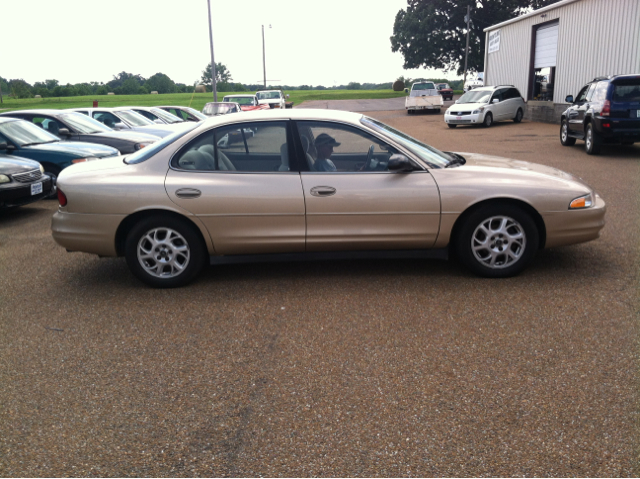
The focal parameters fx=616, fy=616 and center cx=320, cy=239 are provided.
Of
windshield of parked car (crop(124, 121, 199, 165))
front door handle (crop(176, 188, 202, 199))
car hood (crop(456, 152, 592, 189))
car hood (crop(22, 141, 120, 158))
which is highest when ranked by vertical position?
windshield of parked car (crop(124, 121, 199, 165))

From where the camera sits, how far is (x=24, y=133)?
11055mm

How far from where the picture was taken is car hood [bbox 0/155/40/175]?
8930 mm

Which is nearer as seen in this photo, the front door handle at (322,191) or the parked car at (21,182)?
the front door handle at (322,191)

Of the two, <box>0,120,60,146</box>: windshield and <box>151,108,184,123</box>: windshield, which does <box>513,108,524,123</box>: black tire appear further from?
<box>0,120,60,146</box>: windshield

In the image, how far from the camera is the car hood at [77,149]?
10.5 m

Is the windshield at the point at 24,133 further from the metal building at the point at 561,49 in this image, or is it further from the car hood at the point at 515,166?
the metal building at the point at 561,49

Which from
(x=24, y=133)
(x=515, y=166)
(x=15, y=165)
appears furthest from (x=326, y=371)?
(x=24, y=133)

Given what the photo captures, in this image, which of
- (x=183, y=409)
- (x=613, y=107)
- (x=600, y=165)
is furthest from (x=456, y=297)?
(x=613, y=107)

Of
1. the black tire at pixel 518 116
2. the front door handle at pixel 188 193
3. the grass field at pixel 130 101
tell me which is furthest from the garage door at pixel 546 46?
the grass field at pixel 130 101

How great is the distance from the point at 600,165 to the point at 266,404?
11.7 meters

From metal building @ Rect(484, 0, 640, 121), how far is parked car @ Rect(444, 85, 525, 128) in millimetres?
1344

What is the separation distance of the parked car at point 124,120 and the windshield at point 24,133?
336cm

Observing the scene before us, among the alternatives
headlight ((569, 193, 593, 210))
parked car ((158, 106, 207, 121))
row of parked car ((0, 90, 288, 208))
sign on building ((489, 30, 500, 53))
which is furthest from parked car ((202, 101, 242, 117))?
headlight ((569, 193, 593, 210))

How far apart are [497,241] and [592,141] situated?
35.0 ft
